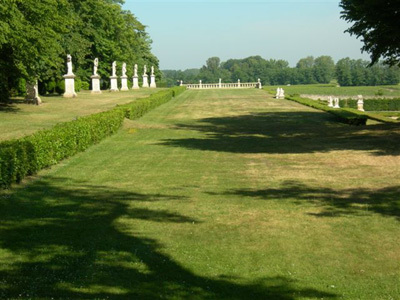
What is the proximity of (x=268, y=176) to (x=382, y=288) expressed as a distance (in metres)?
8.25

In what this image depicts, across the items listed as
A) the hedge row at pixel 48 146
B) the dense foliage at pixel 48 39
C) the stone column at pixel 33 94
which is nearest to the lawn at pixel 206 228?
the hedge row at pixel 48 146

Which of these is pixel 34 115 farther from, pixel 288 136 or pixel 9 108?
pixel 288 136

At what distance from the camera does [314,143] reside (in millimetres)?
23219

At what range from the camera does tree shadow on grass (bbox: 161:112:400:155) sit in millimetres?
21547

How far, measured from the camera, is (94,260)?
8.20 metres

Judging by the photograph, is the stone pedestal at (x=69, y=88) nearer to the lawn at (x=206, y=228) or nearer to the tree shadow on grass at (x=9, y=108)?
the tree shadow on grass at (x=9, y=108)

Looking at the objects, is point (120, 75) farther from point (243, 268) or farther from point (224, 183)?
point (243, 268)

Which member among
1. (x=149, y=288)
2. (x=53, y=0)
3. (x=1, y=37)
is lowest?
(x=149, y=288)

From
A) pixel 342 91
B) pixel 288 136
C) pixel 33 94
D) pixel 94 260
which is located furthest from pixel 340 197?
pixel 342 91

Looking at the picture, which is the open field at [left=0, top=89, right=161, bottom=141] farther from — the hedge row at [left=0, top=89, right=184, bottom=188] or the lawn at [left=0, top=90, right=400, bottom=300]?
the lawn at [left=0, top=90, right=400, bottom=300]

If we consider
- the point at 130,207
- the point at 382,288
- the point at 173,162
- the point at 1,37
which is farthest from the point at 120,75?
the point at 382,288

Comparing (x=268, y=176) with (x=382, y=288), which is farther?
(x=268, y=176)

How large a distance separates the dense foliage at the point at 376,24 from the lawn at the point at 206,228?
262 inches

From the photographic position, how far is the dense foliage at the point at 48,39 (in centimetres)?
2678
